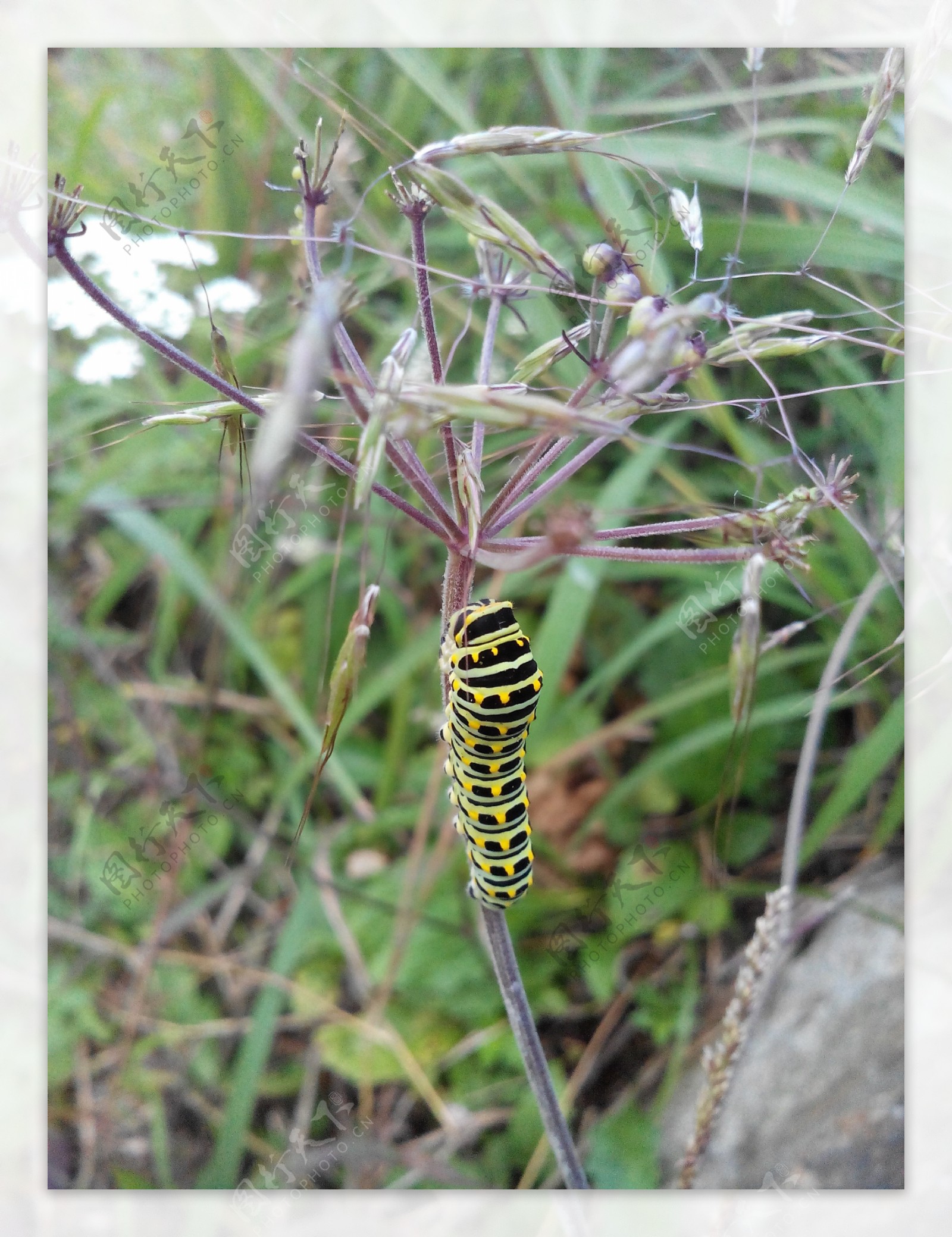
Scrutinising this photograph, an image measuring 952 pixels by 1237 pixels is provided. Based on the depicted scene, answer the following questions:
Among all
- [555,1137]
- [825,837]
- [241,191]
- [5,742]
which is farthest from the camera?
[241,191]

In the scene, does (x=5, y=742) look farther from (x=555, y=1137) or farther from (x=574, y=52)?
(x=574, y=52)

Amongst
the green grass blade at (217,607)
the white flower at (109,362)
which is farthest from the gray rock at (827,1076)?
the white flower at (109,362)

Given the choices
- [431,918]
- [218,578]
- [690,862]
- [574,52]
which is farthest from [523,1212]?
[574,52]

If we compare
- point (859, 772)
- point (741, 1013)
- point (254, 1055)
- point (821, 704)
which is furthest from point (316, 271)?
point (254, 1055)

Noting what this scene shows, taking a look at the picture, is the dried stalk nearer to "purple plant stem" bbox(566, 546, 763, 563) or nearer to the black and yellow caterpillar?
the black and yellow caterpillar

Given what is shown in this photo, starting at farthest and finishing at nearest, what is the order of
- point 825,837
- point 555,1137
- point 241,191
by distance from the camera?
point 241,191, point 825,837, point 555,1137

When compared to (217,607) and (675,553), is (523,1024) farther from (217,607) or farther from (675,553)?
(217,607)
